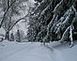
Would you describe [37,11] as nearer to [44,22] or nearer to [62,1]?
[44,22]

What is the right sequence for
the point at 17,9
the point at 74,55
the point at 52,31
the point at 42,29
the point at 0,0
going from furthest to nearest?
the point at 17,9
the point at 0,0
the point at 42,29
the point at 52,31
the point at 74,55

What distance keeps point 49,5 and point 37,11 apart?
0.80 m

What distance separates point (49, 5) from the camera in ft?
18.3

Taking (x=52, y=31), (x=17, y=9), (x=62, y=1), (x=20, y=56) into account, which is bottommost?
(x=20, y=56)

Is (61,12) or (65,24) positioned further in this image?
(61,12)

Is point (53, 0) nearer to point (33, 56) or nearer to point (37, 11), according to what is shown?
point (37, 11)

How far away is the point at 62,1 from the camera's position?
5176 mm

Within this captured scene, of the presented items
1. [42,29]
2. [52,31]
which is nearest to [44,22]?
[42,29]

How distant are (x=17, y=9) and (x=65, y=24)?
15808 mm

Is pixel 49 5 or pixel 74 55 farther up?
pixel 49 5

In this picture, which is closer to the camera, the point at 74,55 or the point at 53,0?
the point at 74,55

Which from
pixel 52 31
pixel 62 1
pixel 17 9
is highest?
pixel 17 9

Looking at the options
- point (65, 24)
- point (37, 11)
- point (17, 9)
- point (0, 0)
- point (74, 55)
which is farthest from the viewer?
point (17, 9)

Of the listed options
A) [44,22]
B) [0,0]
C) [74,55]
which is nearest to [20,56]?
[74,55]
